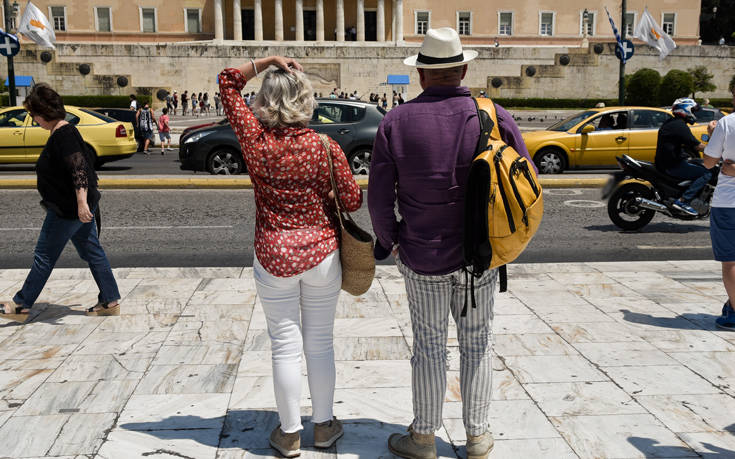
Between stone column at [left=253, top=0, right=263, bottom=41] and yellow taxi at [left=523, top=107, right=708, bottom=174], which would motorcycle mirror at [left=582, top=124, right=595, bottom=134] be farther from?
stone column at [left=253, top=0, right=263, bottom=41]

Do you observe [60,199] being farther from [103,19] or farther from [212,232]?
[103,19]

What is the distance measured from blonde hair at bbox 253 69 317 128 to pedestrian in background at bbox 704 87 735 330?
2826mm

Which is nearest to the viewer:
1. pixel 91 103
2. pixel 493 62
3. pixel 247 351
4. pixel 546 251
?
pixel 247 351

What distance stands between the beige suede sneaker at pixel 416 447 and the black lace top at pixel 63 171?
2968 millimetres

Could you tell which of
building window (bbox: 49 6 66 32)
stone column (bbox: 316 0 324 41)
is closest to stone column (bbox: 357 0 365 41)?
stone column (bbox: 316 0 324 41)

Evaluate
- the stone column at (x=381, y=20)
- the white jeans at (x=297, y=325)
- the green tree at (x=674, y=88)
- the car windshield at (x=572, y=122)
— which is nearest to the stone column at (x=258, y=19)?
the stone column at (x=381, y=20)

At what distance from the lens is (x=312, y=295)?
3.21 metres

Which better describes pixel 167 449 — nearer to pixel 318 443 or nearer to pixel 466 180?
pixel 318 443

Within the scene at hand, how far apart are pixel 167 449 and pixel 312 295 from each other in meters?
0.97

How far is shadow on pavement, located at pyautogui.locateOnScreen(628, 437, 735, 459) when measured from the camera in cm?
328

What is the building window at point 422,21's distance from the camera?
215ft

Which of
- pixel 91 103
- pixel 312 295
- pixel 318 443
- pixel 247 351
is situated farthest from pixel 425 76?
pixel 91 103

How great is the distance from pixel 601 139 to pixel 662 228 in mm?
5282

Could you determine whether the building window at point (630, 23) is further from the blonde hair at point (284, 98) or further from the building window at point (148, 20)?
the blonde hair at point (284, 98)
